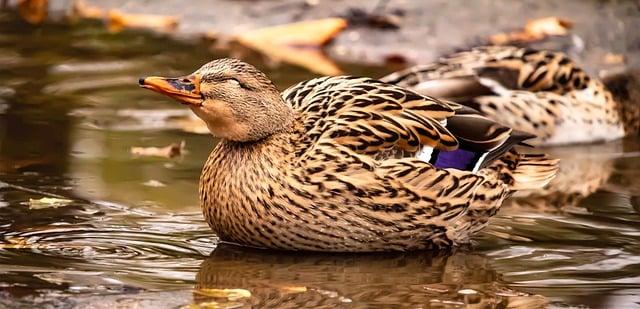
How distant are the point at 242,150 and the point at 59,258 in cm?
109

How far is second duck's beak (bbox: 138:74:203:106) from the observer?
714 centimetres

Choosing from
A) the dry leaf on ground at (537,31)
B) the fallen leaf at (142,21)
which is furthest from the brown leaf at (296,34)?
the dry leaf on ground at (537,31)

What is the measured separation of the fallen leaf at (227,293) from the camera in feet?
21.7

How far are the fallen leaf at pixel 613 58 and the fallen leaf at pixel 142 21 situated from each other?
4388 mm

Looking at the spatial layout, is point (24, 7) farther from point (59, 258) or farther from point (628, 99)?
point (59, 258)

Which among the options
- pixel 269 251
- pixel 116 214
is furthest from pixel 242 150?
pixel 116 214

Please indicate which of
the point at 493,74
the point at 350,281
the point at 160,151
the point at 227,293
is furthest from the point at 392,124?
the point at 493,74

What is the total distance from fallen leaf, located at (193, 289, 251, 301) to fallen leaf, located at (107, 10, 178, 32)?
28.9 feet

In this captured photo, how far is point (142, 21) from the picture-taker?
1548 cm

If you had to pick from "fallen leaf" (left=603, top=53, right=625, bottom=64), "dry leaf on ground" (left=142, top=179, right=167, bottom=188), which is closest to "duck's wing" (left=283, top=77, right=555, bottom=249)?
"dry leaf on ground" (left=142, top=179, right=167, bottom=188)

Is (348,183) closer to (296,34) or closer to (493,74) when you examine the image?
(493,74)

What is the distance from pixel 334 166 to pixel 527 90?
15.3ft

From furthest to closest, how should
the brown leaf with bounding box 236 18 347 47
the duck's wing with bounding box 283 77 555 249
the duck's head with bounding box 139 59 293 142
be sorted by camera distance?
the brown leaf with bounding box 236 18 347 47
the duck's wing with bounding box 283 77 555 249
the duck's head with bounding box 139 59 293 142

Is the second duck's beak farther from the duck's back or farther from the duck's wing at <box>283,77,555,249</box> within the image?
the duck's wing at <box>283,77,555,249</box>
